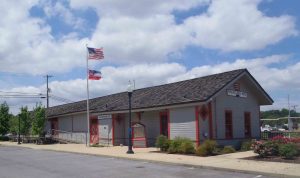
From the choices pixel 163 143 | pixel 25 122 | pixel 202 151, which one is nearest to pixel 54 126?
pixel 25 122

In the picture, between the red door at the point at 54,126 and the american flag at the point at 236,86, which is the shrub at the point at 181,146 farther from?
the red door at the point at 54,126

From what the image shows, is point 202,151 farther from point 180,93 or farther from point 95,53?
point 95,53

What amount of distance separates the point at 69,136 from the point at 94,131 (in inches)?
260

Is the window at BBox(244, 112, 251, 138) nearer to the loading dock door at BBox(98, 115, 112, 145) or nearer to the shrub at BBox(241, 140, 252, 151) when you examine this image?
the shrub at BBox(241, 140, 252, 151)

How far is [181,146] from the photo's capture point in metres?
22.7

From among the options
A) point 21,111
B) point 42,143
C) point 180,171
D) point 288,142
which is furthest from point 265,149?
point 21,111

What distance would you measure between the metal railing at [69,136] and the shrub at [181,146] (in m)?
15.7

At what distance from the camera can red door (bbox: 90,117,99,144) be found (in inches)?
1337

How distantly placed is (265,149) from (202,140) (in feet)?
18.3

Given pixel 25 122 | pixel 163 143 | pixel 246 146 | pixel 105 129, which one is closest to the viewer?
pixel 163 143

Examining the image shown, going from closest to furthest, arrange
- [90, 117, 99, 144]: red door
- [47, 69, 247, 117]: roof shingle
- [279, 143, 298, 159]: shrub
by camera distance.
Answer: [279, 143, 298, 159]: shrub, [47, 69, 247, 117]: roof shingle, [90, 117, 99, 144]: red door

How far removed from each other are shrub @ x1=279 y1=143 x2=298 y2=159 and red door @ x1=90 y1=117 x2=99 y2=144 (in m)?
18.2

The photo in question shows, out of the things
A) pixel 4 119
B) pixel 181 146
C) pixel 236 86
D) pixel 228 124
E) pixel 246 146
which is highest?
pixel 236 86

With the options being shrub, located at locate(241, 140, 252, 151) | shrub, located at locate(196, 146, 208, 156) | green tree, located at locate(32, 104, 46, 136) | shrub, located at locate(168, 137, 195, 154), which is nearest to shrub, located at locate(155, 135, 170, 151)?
shrub, located at locate(168, 137, 195, 154)
